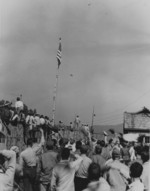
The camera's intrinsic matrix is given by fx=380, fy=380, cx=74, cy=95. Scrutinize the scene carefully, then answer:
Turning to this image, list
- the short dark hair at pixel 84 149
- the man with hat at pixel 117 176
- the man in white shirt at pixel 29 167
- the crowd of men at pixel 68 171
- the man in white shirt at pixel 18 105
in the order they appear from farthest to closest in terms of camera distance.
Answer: the man in white shirt at pixel 18 105 < the man in white shirt at pixel 29 167 < the short dark hair at pixel 84 149 < the man with hat at pixel 117 176 < the crowd of men at pixel 68 171

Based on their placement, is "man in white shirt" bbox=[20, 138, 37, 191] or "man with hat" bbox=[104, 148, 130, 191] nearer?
"man with hat" bbox=[104, 148, 130, 191]

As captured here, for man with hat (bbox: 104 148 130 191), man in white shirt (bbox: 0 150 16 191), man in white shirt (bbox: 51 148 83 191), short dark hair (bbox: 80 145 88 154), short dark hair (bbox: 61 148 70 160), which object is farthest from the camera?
short dark hair (bbox: 80 145 88 154)

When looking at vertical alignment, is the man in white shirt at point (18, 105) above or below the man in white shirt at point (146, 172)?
above

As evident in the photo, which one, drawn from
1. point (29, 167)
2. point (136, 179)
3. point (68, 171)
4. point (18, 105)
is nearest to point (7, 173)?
point (68, 171)

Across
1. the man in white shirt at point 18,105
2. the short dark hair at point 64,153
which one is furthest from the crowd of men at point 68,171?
the man in white shirt at point 18,105

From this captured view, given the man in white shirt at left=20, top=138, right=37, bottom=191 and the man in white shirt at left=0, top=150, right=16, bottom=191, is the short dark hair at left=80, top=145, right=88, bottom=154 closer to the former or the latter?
the man in white shirt at left=20, top=138, right=37, bottom=191

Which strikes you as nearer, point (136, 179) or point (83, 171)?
point (136, 179)

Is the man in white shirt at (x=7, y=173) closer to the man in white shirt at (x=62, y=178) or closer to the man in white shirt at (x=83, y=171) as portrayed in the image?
the man in white shirt at (x=62, y=178)

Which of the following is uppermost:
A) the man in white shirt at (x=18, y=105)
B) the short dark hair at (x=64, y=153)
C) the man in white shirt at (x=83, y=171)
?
the man in white shirt at (x=18, y=105)

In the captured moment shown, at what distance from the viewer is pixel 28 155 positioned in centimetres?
830

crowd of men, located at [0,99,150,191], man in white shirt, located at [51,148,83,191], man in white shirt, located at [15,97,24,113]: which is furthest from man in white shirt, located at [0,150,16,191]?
man in white shirt, located at [15,97,24,113]

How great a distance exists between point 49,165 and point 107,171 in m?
1.88

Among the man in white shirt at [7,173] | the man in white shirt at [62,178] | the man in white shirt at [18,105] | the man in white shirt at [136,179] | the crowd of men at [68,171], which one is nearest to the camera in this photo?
the man in white shirt at [136,179]

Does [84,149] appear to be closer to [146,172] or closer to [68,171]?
[68,171]
